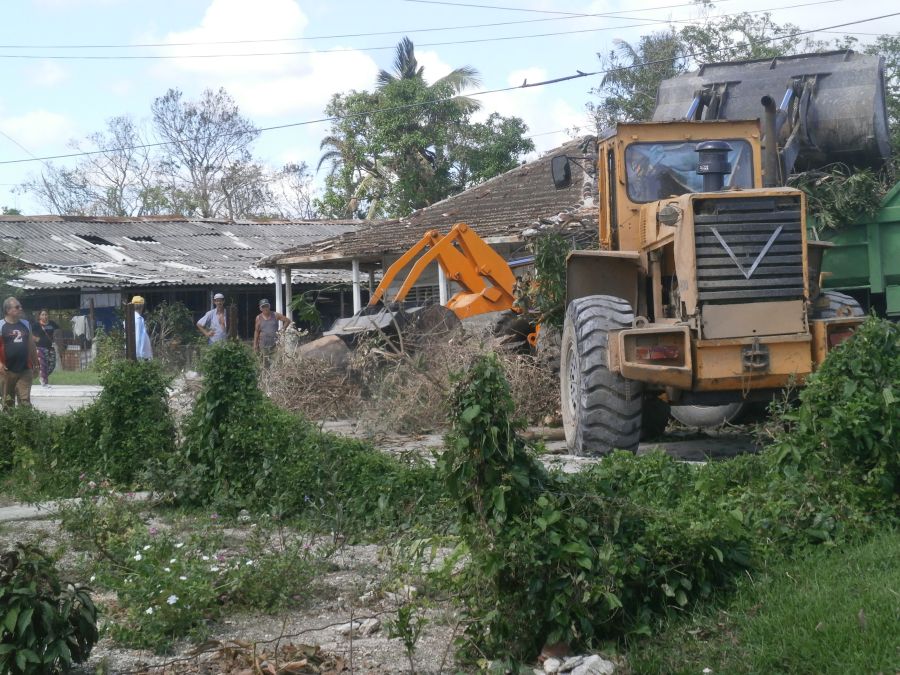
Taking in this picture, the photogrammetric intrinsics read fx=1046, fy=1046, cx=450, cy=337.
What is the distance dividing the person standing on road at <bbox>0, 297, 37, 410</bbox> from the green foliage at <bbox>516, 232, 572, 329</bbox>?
6121 mm

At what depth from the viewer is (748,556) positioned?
4797 millimetres

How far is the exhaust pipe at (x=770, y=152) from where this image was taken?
982 centimetres

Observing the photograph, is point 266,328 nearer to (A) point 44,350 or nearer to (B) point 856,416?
(A) point 44,350

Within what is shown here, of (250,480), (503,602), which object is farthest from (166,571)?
(250,480)

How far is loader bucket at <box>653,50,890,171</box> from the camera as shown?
37.3 feet

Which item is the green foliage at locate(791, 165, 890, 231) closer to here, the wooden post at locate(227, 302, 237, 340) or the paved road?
the wooden post at locate(227, 302, 237, 340)

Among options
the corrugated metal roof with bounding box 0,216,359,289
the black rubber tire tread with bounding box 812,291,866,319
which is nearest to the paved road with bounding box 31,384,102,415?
the corrugated metal roof with bounding box 0,216,359,289

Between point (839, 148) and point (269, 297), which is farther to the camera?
point (269, 297)

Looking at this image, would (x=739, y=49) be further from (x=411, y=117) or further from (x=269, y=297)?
(x=269, y=297)

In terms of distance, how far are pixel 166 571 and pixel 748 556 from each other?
9.29ft

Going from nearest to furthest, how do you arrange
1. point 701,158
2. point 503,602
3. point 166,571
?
point 503,602, point 166,571, point 701,158

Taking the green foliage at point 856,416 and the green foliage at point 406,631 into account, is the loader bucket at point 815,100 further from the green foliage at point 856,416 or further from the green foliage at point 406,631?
the green foliage at point 406,631

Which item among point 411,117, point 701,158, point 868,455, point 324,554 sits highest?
point 411,117

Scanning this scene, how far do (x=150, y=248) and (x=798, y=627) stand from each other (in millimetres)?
31970
